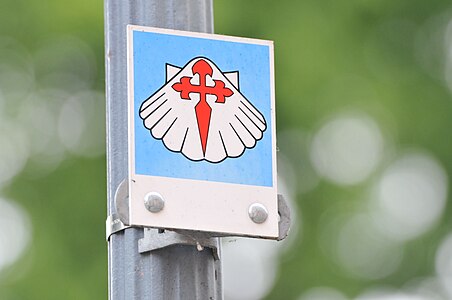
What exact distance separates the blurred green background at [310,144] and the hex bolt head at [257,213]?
20.7 feet

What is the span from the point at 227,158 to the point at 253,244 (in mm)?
7788

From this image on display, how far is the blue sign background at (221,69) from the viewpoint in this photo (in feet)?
9.46

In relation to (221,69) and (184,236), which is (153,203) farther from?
(221,69)

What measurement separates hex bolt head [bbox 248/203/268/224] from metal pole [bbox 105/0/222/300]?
5.8 inches

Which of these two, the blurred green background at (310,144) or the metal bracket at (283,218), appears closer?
the metal bracket at (283,218)

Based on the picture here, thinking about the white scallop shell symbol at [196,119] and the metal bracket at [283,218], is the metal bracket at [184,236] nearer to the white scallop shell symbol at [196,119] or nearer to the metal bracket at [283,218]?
the metal bracket at [283,218]

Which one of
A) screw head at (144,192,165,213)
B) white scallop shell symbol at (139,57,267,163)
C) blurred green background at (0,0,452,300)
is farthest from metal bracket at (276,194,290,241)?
blurred green background at (0,0,452,300)

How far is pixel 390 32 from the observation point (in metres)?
9.95

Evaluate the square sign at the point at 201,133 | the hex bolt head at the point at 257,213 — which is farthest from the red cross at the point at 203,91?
the hex bolt head at the point at 257,213

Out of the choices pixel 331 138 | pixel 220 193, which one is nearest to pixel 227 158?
pixel 220 193

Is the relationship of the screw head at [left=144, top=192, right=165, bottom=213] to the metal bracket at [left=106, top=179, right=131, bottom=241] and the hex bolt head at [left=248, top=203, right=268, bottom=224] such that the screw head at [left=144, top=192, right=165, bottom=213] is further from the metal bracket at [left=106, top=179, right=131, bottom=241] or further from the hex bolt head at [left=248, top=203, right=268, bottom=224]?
the hex bolt head at [left=248, top=203, right=268, bottom=224]

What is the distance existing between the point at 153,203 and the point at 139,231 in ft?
0.57

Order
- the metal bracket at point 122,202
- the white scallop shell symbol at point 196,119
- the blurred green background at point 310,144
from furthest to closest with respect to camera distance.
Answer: the blurred green background at point 310,144 → the white scallop shell symbol at point 196,119 → the metal bracket at point 122,202

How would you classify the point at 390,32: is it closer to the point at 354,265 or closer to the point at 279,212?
A: the point at 354,265
